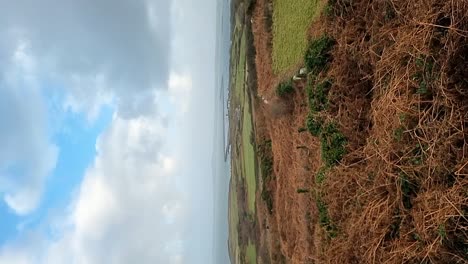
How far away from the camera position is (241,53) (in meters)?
19.0

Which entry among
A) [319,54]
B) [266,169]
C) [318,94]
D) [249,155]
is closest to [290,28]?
[319,54]

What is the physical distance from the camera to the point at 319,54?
859cm

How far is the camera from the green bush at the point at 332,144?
7746mm

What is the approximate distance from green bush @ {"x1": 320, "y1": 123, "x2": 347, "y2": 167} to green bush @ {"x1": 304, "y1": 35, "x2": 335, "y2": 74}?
120cm

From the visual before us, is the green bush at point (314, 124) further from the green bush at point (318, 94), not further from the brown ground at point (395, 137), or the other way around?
the brown ground at point (395, 137)

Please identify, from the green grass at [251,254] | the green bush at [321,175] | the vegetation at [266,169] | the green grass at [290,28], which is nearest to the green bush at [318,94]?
the green bush at [321,175]

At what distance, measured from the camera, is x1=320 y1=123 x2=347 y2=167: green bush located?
7746 millimetres

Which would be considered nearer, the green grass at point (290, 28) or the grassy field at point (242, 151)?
the green grass at point (290, 28)

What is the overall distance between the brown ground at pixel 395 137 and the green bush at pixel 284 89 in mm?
1313

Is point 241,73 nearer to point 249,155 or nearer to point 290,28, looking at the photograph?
point 249,155

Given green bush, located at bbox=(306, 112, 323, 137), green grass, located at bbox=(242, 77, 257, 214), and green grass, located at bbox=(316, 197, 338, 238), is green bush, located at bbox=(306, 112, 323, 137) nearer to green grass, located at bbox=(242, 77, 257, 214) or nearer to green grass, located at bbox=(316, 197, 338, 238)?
green grass, located at bbox=(316, 197, 338, 238)

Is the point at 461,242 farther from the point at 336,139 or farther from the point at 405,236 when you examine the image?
the point at 336,139

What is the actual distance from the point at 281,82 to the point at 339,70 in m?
3.02

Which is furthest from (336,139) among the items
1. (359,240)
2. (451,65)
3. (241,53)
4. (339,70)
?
(241,53)
